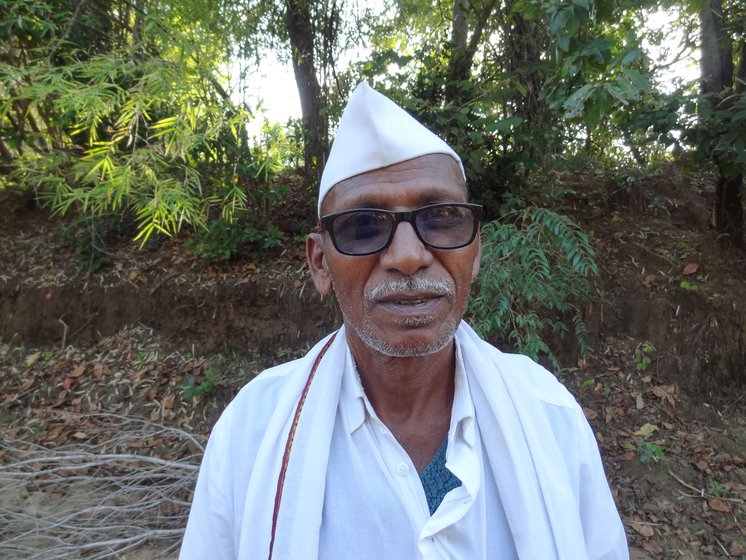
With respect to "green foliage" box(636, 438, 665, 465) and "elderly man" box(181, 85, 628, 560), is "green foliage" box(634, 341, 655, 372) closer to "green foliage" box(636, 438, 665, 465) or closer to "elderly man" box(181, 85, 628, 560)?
"green foliage" box(636, 438, 665, 465)

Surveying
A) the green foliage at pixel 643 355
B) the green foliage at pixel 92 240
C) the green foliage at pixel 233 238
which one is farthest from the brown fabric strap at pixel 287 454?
the green foliage at pixel 92 240


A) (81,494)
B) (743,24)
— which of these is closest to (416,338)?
(81,494)

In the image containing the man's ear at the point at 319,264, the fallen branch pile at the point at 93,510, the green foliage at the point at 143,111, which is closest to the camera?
the man's ear at the point at 319,264

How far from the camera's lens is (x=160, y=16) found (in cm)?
479

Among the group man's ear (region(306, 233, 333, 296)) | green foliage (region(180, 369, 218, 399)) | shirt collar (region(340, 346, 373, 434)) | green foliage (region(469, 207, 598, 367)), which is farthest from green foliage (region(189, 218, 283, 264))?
shirt collar (region(340, 346, 373, 434))

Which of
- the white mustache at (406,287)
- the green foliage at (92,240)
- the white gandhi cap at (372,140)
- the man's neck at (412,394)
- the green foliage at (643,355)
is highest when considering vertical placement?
the green foliage at (92,240)

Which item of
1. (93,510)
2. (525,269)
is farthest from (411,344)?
(93,510)

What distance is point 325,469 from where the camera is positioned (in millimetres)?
1303

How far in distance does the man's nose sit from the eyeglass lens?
18 millimetres

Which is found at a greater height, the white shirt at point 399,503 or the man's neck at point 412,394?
the man's neck at point 412,394

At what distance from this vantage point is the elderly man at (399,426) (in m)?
1.26

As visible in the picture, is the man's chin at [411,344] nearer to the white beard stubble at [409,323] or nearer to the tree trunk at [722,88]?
the white beard stubble at [409,323]

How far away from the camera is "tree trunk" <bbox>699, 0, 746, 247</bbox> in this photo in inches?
158

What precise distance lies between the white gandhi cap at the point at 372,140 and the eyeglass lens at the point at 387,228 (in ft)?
0.52
